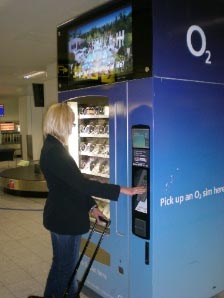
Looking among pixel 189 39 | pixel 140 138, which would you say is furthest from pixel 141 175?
pixel 189 39

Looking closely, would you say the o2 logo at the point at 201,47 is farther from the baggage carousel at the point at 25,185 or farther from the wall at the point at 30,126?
the wall at the point at 30,126

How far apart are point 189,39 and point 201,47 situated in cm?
16

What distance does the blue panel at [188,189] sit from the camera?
98.5 inches

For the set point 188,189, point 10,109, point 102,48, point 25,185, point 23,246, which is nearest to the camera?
point 188,189

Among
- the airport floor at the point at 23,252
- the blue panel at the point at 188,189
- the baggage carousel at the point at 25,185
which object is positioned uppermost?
the blue panel at the point at 188,189

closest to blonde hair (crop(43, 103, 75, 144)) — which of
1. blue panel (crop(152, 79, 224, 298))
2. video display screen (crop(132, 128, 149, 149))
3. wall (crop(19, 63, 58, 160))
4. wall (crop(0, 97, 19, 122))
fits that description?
video display screen (crop(132, 128, 149, 149))

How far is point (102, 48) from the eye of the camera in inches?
113

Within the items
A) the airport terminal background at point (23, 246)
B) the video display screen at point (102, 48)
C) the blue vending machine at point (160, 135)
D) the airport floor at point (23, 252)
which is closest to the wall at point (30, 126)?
the airport terminal background at point (23, 246)

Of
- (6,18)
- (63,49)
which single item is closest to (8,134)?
(6,18)

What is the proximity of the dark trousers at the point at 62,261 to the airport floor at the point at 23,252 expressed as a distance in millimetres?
636

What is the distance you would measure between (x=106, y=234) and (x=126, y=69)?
55.9 inches

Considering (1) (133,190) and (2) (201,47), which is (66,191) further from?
(2) (201,47)

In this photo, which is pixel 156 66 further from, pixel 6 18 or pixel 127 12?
pixel 6 18

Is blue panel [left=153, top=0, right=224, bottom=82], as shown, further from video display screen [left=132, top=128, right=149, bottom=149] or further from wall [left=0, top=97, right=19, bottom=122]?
wall [left=0, top=97, right=19, bottom=122]
